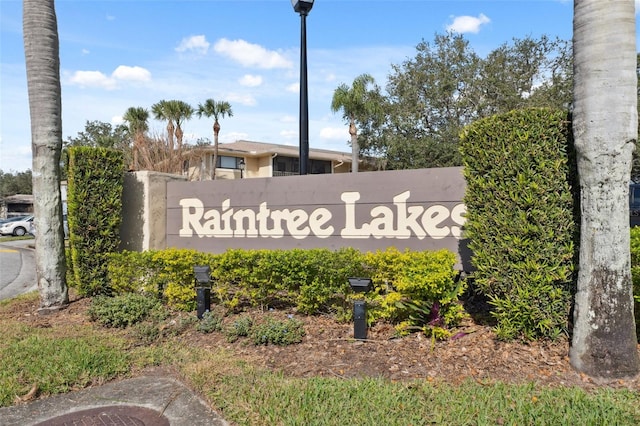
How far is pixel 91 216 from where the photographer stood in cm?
704

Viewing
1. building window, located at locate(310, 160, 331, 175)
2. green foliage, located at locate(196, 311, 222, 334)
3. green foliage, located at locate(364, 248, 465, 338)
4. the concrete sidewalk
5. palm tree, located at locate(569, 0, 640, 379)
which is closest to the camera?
the concrete sidewalk

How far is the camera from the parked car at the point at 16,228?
1128 inches

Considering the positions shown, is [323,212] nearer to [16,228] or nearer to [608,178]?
[608,178]

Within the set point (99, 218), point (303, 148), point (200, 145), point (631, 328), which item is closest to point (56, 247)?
point (99, 218)

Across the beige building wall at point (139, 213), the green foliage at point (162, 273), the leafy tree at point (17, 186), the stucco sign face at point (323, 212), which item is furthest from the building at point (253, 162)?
the leafy tree at point (17, 186)

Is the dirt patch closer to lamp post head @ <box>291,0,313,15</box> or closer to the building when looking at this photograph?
lamp post head @ <box>291,0,313,15</box>

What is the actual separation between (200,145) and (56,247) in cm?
2274

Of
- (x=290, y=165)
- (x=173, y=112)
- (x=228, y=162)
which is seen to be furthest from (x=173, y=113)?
(x=290, y=165)

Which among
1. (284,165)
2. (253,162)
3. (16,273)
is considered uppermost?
(253,162)

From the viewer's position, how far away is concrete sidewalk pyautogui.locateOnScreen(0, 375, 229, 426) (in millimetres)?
3283

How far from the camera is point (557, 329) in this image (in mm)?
4121

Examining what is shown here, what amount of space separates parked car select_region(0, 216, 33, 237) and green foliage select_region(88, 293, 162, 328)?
27.5 m

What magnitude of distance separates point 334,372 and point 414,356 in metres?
0.78

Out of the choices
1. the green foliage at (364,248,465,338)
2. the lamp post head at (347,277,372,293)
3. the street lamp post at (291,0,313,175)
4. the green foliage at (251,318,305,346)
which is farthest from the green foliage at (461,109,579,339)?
the street lamp post at (291,0,313,175)
